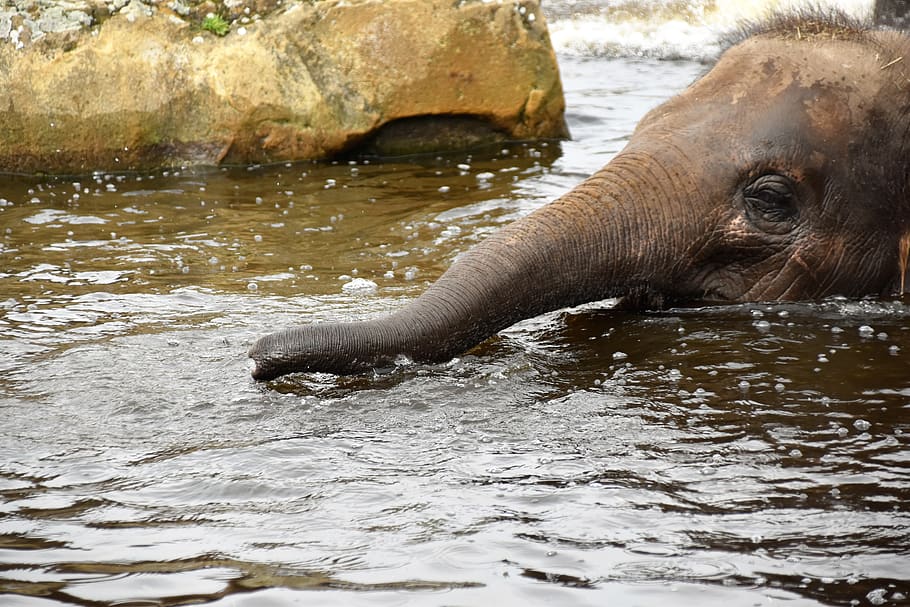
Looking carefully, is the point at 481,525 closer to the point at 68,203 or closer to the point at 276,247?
the point at 276,247

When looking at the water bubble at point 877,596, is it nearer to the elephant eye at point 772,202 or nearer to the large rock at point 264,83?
the elephant eye at point 772,202

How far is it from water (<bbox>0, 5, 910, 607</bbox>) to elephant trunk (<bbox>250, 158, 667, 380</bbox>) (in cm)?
14

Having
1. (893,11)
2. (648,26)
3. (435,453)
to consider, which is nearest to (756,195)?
(435,453)

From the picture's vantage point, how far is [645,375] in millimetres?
5012

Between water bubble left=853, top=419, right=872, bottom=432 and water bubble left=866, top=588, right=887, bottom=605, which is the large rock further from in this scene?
water bubble left=866, top=588, right=887, bottom=605

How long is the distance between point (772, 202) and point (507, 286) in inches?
55.9

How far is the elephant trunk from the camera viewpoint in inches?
186

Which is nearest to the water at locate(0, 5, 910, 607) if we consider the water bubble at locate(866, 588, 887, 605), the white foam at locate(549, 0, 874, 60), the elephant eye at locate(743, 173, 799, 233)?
the water bubble at locate(866, 588, 887, 605)

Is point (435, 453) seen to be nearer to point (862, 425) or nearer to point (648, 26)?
point (862, 425)

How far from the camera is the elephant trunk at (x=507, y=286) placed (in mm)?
4719

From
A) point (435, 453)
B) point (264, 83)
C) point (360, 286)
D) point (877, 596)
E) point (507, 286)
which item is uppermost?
point (264, 83)

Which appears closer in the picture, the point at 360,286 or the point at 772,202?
the point at 772,202

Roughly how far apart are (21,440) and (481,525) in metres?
1.75

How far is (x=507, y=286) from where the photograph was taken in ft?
16.5
